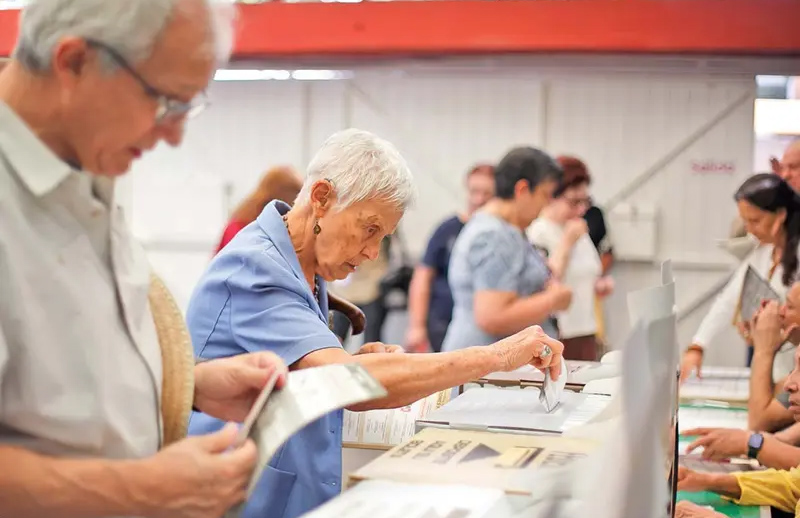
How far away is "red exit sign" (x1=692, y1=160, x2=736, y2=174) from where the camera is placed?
7748 mm

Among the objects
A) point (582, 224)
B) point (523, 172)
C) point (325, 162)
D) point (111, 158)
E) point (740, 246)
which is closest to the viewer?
point (111, 158)

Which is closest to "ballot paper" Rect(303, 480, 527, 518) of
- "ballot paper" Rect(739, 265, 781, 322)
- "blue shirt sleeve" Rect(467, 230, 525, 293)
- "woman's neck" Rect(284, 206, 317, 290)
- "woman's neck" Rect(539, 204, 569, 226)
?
"woman's neck" Rect(284, 206, 317, 290)

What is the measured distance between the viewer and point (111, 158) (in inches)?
46.6

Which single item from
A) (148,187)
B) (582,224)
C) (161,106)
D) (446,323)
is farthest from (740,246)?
(148,187)

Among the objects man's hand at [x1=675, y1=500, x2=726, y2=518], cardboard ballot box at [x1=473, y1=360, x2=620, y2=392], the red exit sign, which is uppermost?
the red exit sign

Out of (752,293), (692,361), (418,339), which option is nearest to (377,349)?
(692,361)

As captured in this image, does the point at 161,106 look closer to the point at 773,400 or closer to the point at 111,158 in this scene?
the point at 111,158

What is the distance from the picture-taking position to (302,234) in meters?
2.07

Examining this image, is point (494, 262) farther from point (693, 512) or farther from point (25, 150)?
point (25, 150)

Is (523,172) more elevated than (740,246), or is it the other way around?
(523,172)

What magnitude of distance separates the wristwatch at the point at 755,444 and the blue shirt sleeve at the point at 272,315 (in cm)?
140

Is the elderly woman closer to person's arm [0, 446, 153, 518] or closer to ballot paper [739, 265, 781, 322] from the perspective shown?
person's arm [0, 446, 153, 518]

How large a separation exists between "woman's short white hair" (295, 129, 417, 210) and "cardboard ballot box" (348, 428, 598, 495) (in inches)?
20.4

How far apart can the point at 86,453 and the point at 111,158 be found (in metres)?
0.37
